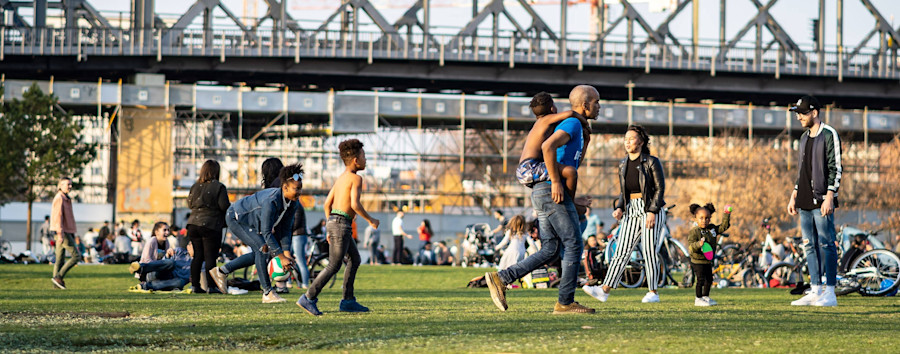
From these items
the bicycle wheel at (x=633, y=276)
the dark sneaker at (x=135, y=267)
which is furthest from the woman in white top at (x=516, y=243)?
the dark sneaker at (x=135, y=267)

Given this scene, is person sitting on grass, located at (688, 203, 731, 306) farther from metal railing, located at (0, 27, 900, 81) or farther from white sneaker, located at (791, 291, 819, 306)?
metal railing, located at (0, 27, 900, 81)

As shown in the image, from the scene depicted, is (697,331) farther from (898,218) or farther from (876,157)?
(876,157)

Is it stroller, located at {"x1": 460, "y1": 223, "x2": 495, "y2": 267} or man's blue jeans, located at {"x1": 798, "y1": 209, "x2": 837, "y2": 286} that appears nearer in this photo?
man's blue jeans, located at {"x1": 798, "y1": 209, "x2": 837, "y2": 286}

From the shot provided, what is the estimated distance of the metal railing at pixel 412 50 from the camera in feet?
159

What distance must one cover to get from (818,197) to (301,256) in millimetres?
6105

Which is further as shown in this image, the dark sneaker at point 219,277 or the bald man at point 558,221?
the dark sneaker at point 219,277

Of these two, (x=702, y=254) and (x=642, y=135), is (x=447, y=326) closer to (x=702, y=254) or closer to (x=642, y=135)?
(x=702, y=254)

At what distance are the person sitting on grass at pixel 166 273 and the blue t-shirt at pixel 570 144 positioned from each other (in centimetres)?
566

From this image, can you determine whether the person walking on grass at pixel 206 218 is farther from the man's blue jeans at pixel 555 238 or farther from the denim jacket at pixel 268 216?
the man's blue jeans at pixel 555 238

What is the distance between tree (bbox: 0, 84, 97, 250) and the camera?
3638 centimetres

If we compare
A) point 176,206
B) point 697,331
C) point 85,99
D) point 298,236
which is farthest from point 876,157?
point 697,331

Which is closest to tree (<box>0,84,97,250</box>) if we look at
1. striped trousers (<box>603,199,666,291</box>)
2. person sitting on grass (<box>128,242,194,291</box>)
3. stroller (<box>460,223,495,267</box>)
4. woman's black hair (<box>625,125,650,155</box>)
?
stroller (<box>460,223,495,267</box>)

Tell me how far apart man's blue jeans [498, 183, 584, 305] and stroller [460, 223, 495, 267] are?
15890 mm

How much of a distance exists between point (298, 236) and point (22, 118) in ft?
84.0
